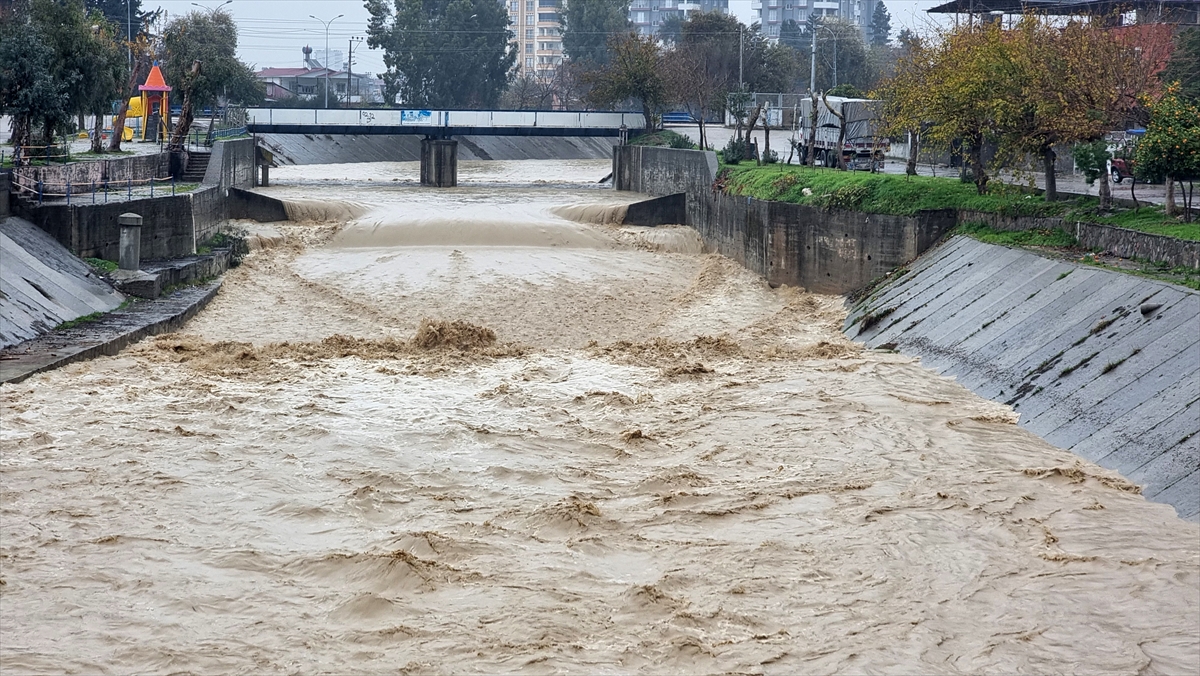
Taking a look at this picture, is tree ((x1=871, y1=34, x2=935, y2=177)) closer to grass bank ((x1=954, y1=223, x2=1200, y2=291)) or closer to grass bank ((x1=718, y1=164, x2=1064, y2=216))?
grass bank ((x1=718, y1=164, x2=1064, y2=216))

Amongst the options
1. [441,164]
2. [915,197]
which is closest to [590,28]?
[441,164]

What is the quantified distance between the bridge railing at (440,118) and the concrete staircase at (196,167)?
58.5 ft

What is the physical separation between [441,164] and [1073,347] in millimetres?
48767

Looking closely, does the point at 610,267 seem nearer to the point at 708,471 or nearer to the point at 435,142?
the point at 708,471

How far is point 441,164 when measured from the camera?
67125mm

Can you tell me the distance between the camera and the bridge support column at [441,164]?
67000 mm

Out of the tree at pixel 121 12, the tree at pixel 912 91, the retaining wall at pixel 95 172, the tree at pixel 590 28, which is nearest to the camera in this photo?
the tree at pixel 912 91

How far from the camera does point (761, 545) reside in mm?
15172

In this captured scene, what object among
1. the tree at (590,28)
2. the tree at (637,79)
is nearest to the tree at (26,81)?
the tree at (637,79)

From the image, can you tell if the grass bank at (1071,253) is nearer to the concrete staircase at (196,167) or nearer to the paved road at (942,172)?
the paved road at (942,172)

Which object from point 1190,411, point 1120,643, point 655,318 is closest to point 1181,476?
point 1190,411

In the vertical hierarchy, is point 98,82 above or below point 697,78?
below

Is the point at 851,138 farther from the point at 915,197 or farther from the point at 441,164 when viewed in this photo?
the point at 441,164

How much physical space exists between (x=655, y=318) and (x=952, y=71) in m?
9.65
